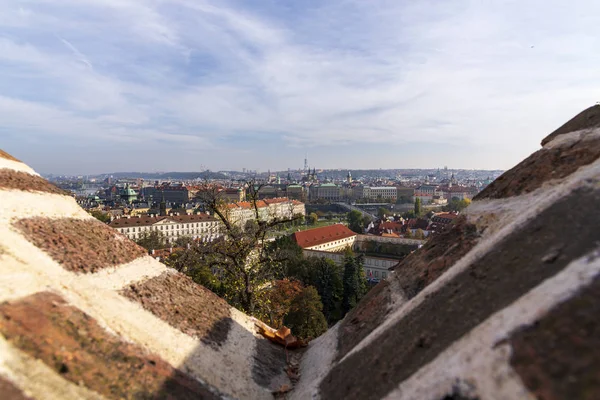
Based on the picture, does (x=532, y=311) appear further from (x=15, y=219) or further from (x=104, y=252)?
(x=15, y=219)

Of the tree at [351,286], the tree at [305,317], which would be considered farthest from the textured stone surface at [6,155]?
the tree at [351,286]

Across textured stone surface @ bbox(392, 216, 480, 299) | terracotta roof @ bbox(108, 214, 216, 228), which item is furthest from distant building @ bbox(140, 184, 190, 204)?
textured stone surface @ bbox(392, 216, 480, 299)

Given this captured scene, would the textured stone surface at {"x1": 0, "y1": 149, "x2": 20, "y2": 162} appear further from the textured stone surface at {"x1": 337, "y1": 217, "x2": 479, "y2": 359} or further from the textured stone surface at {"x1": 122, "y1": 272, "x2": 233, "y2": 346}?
the textured stone surface at {"x1": 337, "y1": 217, "x2": 479, "y2": 359}

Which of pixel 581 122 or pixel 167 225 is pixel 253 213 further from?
pixel 167 225

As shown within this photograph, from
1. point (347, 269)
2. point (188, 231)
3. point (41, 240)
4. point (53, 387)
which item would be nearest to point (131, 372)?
point (53, 387)

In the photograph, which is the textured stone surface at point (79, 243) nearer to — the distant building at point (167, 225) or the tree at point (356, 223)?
the distant building at point (167, 225)

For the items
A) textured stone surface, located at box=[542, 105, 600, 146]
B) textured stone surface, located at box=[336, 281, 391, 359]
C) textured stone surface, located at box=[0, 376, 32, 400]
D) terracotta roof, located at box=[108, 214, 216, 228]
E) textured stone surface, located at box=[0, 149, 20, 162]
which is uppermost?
textured stone surface, located at box=[542, 105, 600, 146]
